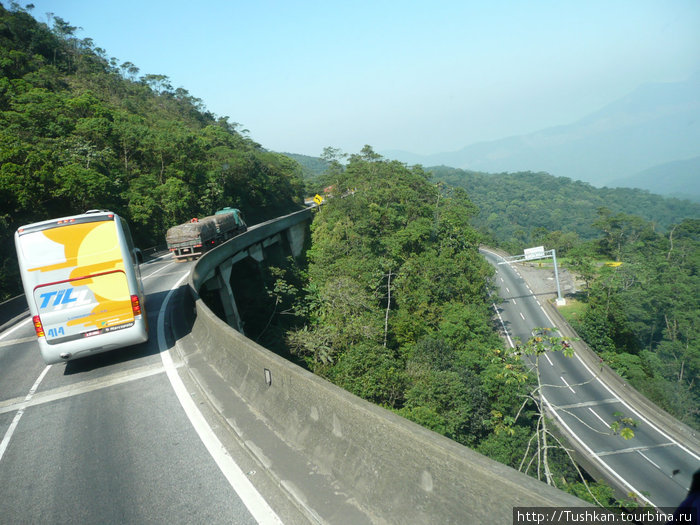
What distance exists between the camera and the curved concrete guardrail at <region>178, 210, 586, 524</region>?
281 centimetres

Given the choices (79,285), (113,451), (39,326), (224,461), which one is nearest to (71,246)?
(79,285)

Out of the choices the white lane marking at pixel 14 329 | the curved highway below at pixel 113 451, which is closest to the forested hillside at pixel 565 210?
the white lane marking at pixel 14 329

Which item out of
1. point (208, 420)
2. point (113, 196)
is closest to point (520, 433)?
point (208, 420)

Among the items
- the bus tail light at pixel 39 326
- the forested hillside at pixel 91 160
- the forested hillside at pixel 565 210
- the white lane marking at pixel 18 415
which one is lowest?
the forested hillside at pixel 565 210

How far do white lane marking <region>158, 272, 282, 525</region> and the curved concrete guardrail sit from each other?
25cm

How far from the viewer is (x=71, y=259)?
8.38m

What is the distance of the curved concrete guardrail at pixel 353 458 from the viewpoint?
2807 millimetres

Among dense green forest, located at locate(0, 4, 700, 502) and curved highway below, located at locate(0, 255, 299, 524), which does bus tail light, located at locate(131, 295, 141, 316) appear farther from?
dense green forest, located at locate(0, 4, 700, 502)

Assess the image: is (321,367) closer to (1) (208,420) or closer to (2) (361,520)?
(1) (208,420)

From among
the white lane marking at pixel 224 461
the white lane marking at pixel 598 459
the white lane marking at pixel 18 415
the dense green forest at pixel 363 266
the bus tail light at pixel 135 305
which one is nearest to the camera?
the white lane marking at pixel 224 461

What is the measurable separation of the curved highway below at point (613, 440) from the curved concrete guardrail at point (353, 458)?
18.9 metres

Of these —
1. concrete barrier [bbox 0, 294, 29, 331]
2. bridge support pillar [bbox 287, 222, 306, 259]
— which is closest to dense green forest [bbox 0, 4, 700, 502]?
bridge support pillar [bbox 287, 222, 306, 259]

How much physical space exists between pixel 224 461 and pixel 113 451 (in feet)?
6.04

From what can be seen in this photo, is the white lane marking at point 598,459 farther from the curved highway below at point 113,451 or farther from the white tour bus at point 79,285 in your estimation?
the white tour bus at point 79,285
